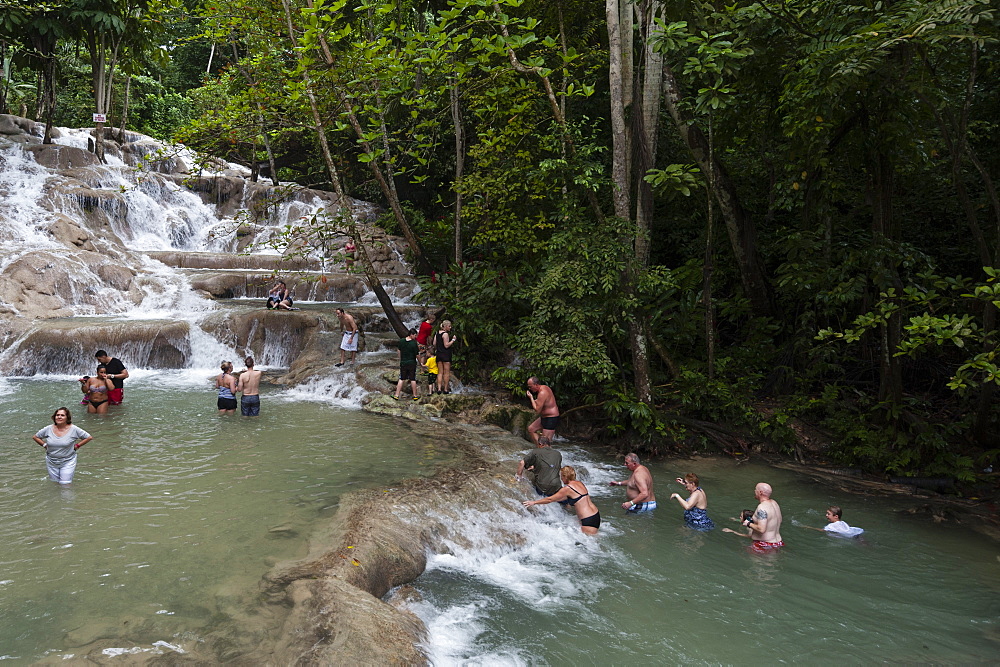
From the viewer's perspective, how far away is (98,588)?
5.02 m

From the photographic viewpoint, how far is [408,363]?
12.2 metres

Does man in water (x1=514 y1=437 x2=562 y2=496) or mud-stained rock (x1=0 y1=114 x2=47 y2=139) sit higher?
mud-stained rock (x1=0 y1=114 x2=47 y2=139)

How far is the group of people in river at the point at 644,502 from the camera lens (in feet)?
24.5

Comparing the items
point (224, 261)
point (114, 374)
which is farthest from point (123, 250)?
point (114, 374)

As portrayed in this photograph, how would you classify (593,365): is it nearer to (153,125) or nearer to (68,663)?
(68,663)

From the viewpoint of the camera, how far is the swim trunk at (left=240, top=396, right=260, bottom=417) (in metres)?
10.8

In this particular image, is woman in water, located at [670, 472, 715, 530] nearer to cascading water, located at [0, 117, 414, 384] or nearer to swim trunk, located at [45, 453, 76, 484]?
cascading water, located at [0, 117, 414, 384]

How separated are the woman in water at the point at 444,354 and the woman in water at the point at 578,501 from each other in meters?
4.64

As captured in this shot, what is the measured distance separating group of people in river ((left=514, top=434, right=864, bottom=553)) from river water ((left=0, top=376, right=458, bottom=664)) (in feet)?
5.45

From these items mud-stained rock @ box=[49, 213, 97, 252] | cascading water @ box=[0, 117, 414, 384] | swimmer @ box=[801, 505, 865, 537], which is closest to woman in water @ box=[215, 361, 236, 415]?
cascading water @ box=[0, 117, 414, 384]

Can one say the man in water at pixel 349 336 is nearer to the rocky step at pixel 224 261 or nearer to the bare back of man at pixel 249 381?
the bare back of man at pixel 249 381

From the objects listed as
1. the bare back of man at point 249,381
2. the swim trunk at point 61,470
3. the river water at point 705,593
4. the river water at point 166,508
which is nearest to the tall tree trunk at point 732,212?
the river water at point 705,593

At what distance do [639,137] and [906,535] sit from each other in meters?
7.03

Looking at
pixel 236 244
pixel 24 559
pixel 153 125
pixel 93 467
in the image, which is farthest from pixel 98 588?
pixel 153 125
